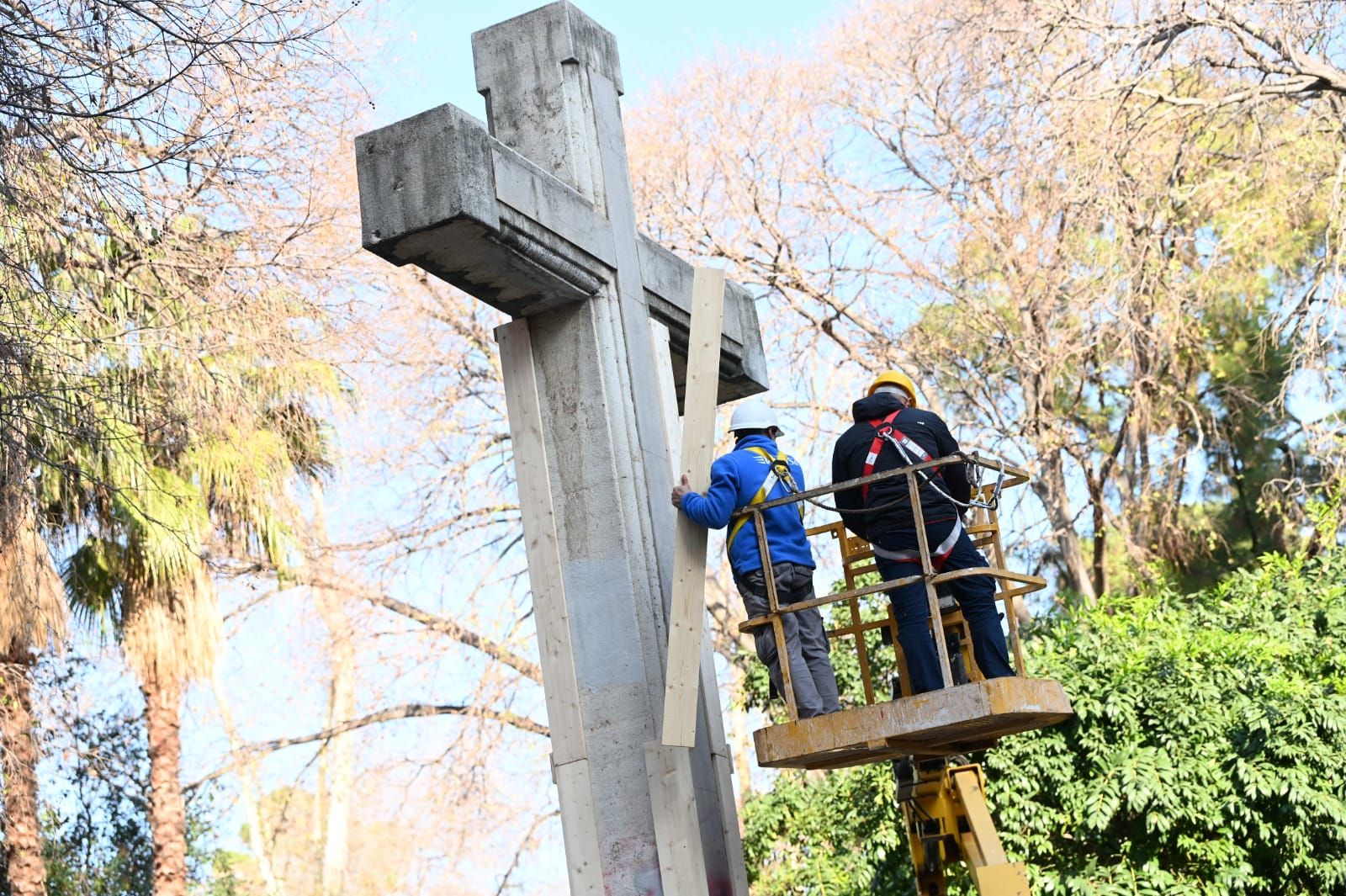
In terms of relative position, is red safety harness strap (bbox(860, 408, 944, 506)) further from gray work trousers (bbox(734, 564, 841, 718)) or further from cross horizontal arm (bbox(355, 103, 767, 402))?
cross horizontal arm (bbox(355, 103, 767, 402))

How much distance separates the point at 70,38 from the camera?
839 cm

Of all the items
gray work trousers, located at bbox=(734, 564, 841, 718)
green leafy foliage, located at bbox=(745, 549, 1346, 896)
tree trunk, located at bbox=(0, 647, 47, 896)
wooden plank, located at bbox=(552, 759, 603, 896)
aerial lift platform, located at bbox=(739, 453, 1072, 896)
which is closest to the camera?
wooden plank, located at bbox=(552, 759, 603, 896)

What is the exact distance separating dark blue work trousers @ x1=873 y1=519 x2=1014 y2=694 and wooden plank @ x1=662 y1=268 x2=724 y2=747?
2.71ft

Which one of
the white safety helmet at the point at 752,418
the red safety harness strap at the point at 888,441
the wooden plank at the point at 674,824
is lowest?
the wooden plank at the point at 674,824

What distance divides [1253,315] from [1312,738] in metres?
11.0

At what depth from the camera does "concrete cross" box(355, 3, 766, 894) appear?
549 cm

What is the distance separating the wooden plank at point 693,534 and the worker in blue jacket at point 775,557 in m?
0.15

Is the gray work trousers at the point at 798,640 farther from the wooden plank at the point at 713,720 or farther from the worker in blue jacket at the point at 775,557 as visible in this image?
the wooden plank at the point at 713,720

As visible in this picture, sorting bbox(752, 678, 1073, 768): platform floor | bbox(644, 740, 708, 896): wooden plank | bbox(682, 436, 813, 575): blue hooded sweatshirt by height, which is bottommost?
bbox(644, 740, 708, 896): wooden plank

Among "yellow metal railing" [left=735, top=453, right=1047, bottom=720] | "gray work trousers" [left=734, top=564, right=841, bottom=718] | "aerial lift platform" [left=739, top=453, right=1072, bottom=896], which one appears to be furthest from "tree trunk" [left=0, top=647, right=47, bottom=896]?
"yellow metal railing" [left=735, top=453, right=1047, bottom=720]

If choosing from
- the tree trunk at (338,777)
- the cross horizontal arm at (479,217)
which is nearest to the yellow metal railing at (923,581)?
the cross horizontal arm at (479,217)

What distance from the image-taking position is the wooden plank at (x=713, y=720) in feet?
19.2

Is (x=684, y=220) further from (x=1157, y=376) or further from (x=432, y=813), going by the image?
(x=432, y=813)

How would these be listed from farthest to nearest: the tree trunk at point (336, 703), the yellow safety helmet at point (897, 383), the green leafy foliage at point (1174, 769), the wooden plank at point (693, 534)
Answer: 1. the tree trunk at point (336, 703)
2. the green leafy foliage at point (1174, 769)
3. the yellow safety helmet at point (897, 383)
4. the wooden plank at point (693, 534)
